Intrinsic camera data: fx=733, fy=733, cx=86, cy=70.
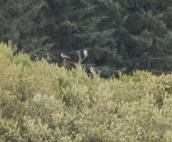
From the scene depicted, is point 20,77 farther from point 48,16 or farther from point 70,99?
point 48,16

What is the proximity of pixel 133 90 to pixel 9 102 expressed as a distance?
925mm

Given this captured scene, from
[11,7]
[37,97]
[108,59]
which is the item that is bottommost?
[108,59]

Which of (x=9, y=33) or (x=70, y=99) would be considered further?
(x=9, y=33)

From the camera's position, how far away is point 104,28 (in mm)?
21625

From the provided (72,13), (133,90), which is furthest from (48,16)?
(133,90)

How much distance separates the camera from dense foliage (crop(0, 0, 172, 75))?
20.5 m

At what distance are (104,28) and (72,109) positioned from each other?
1711cm

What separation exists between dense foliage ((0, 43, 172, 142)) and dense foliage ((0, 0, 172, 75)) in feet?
49.9

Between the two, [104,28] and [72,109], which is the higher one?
[72,109]

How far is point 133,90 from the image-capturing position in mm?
5012

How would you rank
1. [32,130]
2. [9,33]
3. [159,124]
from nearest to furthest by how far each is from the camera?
[32,130] < [159,124] < [9,33]

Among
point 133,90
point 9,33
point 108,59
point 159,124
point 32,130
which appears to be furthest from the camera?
point 108,59

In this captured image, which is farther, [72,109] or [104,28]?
[104,28]

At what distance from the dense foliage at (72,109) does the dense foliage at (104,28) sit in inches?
598
